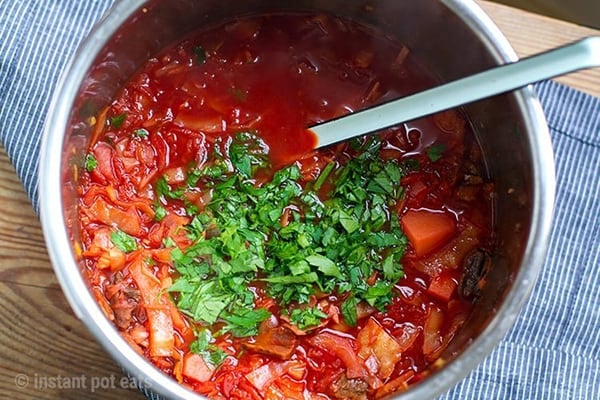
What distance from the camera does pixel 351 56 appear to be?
5.98 feet

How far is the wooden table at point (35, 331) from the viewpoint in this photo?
1.88 m

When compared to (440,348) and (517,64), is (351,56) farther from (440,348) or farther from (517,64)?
(440,348)

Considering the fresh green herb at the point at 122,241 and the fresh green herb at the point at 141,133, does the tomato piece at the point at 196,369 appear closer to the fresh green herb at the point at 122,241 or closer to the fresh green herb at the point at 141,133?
the fresh green herb at the point at 122,241

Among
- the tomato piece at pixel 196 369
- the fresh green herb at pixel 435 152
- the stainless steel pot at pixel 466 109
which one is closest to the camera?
the stainless steel pot at pixel 466 109

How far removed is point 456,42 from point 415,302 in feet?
1.76

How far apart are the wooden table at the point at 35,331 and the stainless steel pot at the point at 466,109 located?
11.6 inches

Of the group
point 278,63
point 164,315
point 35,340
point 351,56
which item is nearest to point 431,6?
point 351,56

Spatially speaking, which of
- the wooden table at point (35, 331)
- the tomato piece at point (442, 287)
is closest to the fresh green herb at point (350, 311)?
the tomato piece at point (442, 287)

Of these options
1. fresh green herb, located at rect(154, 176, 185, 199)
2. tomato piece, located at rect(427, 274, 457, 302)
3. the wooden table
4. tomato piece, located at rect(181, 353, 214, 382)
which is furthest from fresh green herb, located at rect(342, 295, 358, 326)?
the wooden table

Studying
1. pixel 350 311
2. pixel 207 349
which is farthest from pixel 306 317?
pixel 207 349

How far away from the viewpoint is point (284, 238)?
1.73 metres

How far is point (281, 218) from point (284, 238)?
4 centimetres

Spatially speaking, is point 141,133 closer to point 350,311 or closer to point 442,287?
point 350,311

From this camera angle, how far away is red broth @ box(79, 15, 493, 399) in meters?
1.69
